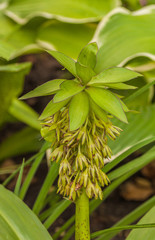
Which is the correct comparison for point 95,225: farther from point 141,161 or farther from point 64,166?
point 64,166

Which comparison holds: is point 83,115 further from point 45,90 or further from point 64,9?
point 64,9

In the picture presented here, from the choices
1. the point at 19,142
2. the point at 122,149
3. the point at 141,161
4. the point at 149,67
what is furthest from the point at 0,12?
the point at 141,161

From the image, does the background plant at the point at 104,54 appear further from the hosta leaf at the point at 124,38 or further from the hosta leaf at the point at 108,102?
the hosta leaf at the point at 108,102

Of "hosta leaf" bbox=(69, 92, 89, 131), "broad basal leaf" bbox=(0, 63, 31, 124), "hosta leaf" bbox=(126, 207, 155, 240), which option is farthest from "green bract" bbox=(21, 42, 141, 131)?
"broad basal leaf" bbox=(0, 63, 31, 124)

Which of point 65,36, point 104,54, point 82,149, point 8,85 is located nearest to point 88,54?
point 82,149

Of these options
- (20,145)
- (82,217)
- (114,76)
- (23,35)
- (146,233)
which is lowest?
(20,145)

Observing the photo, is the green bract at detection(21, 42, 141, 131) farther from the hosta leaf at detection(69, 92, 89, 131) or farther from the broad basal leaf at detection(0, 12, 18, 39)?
the broad basal leaf at detection(0, 12, 18, 39)

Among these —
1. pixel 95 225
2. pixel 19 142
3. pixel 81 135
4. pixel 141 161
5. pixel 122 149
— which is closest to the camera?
pixel 81 135
